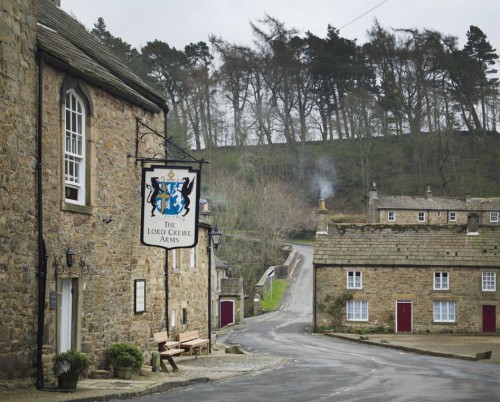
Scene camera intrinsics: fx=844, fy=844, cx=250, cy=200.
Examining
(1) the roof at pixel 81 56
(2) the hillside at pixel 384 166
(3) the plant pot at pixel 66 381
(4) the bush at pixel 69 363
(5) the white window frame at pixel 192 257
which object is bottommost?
(3) the plant pot at pixel 66 381

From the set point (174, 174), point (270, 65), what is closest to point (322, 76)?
point (270, 65)

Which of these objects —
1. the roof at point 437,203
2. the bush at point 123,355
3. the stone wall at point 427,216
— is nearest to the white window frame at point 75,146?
the bush at point 123,355

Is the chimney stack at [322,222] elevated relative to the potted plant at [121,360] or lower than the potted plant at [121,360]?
elevated

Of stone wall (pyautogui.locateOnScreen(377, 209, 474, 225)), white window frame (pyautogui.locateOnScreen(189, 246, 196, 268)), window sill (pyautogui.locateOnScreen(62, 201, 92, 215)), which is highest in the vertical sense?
stone wall (pyautogui.locateOnScreen(377, 209, 474, 225))

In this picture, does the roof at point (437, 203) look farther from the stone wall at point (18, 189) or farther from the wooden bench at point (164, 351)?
the stone wall at point (18, 189)

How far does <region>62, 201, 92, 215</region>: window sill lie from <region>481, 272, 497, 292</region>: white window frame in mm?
36029

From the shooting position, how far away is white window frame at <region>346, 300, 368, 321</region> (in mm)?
49719

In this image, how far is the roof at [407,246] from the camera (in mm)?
49906

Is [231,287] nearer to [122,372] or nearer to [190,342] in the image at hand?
[190,342]

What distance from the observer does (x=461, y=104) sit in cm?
9056

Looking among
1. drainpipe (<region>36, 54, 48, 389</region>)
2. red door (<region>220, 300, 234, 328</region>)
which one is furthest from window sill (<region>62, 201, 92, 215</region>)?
red door (<region>220, 300, 234, 328</region>)

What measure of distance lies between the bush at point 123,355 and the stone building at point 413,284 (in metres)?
31.1

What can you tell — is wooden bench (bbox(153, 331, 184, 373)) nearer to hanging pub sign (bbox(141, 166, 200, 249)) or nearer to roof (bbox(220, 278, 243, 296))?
hanging pub sign (bbox(141, 166, 200, 249))

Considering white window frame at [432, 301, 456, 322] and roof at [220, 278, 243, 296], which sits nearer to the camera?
white window frame at [432, 301, 456, 322]
